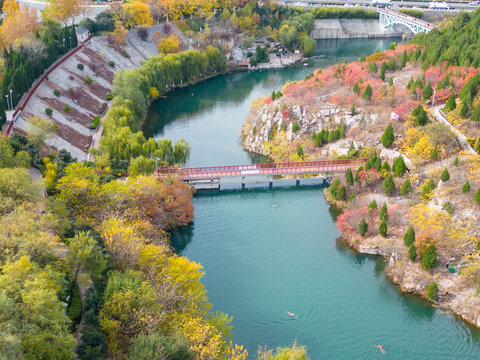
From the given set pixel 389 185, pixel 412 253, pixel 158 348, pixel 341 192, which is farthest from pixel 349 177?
pixel 158 348

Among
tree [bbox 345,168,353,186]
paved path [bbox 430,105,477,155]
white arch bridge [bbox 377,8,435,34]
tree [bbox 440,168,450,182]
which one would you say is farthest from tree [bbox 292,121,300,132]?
white arch bridge [bbox 377,8,435,34]

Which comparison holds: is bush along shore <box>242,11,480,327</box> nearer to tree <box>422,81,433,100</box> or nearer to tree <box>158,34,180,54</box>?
tree <box>422,81,433,100</box>

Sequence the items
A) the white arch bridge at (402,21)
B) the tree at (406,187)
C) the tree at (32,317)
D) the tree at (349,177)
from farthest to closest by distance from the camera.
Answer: the white arch bridge at (402,21)
the tree at (349,177)
the tree at (406,187)
the tree at (32,317)

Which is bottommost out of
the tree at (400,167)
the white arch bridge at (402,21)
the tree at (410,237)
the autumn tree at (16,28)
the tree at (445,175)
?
the tree at (410,237)

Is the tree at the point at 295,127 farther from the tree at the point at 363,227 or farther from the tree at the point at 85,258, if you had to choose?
the tree at the point at 85,258

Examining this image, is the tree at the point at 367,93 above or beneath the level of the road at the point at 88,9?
beneath

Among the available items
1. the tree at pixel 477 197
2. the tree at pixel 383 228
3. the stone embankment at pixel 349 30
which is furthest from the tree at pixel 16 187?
the stone embankment at pixel 349 30

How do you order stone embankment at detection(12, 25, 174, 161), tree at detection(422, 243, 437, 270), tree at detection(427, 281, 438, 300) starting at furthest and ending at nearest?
stone embankment at detection(12, 25, 174, 161)
tree at detection(422, 243, 437, 270)
tree at detection(427, 281, 438, 300)

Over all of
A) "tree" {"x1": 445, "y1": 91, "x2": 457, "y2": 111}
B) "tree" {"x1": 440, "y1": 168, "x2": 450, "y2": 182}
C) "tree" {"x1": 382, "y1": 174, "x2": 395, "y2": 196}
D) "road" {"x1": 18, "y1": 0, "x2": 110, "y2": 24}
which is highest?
"road" {"x1": 18, "y1": 0, "x2": 110, "y2": 24}
